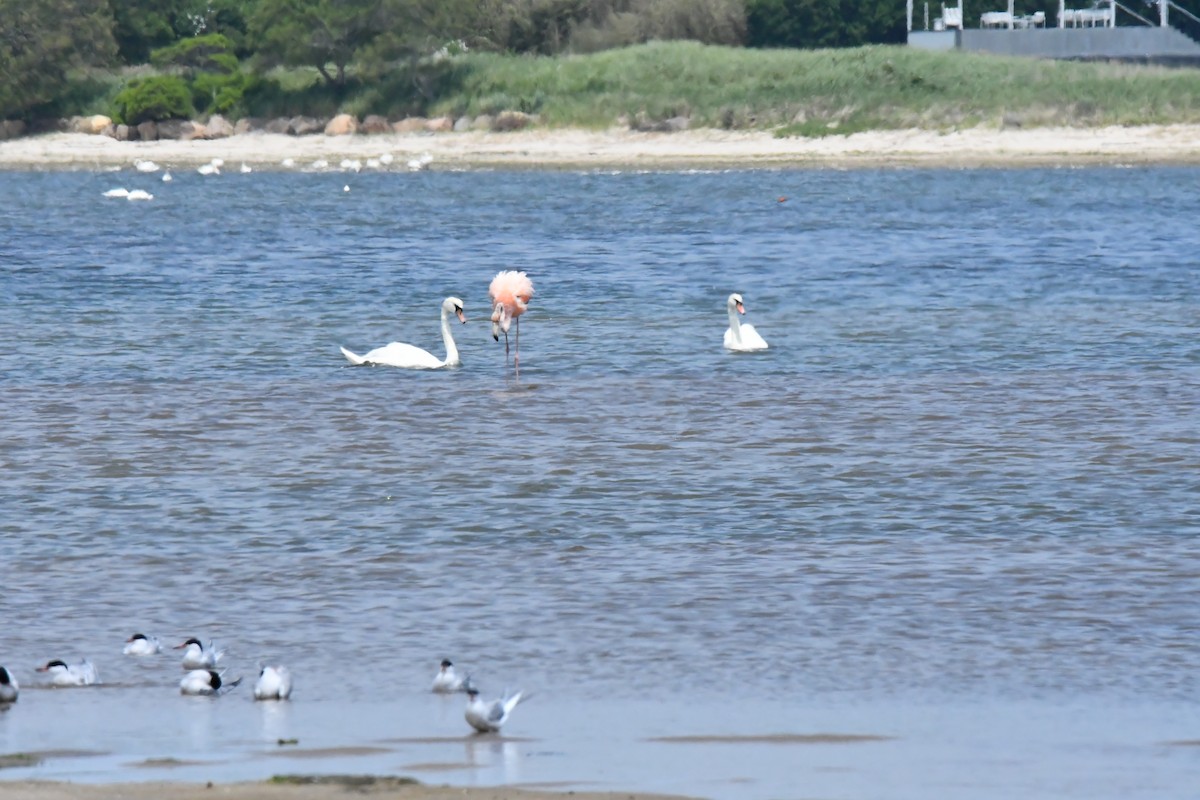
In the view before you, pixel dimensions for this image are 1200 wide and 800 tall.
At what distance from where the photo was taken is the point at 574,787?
6668mm

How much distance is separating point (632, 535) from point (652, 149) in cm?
6061

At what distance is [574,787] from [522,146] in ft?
221

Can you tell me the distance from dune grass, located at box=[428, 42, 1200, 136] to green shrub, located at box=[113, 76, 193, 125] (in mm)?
9857

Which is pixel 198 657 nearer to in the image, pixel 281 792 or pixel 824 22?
pixel 281 792

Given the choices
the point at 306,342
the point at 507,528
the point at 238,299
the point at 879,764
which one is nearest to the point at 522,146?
the point at 238,299

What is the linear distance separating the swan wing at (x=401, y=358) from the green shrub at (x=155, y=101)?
63.2 metres

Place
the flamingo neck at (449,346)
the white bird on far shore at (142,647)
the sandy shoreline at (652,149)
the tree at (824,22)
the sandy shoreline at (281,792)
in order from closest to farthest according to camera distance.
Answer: the sandy shoreline at (281,792) < the white bird on far shore at (142,647) < the flamingo neck at (449,346) < the sandy shoreline at (652,149) < the tree at (824,22)

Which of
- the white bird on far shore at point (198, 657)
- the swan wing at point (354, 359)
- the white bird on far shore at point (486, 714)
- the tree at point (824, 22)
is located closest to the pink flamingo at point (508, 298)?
the swan wing at point (354, 359)

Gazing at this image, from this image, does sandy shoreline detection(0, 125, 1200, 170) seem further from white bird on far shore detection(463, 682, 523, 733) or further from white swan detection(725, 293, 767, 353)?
white bird on far shore detection(463, 682, 523, 733)

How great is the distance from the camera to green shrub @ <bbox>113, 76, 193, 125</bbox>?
8056 centimetres

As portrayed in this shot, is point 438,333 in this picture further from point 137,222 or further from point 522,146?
point 522,146

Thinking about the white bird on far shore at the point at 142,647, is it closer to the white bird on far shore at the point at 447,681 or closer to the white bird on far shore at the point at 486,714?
the white bird on far shore at the point at 447,681

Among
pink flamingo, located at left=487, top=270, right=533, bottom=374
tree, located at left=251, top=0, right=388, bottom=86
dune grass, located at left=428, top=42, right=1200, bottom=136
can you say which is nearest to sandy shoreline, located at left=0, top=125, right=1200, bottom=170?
dune grass, located at left=428, top=42, right=1200, bottom=136

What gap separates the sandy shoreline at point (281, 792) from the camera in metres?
6.45
